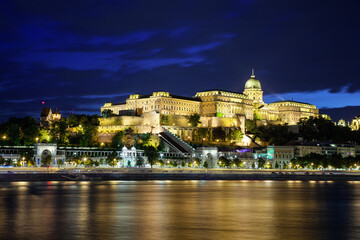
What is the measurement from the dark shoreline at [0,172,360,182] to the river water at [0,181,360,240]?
1358 cm

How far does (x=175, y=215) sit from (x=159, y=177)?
42.5 meters

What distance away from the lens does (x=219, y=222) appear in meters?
31.9

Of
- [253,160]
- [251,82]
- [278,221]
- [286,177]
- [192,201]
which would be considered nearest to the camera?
[278,221]

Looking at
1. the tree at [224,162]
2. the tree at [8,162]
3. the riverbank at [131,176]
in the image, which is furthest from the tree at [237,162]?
the tree at [8,162]

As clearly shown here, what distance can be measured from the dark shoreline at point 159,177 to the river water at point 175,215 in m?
13.6

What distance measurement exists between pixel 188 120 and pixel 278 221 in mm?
103621

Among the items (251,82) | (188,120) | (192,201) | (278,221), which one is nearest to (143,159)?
(188,120)

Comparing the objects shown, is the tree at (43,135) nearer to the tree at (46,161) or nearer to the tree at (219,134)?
the tree at (46,161)

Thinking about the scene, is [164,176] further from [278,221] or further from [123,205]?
[278,221]

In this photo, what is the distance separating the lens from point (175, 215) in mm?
35406

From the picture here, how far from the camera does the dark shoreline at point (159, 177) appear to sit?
215 feet

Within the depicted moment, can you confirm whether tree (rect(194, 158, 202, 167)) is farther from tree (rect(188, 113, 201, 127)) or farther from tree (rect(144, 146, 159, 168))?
tree (rect(188, 113, 201, 127))

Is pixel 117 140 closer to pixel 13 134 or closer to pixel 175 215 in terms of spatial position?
pixel 13 134

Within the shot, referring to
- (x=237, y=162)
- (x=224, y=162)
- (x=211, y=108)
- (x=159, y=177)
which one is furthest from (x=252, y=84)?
(x=159, y=177)
